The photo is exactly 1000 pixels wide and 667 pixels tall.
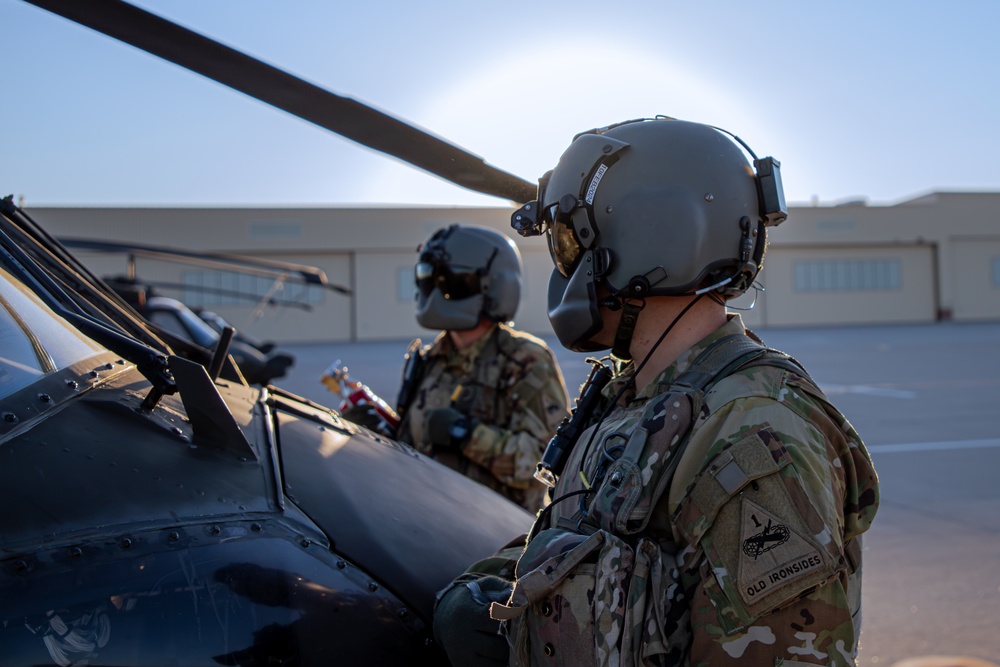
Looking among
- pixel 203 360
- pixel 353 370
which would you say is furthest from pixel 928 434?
pixel 353 370

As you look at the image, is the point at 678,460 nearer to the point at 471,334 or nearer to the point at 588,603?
the point at 588,603

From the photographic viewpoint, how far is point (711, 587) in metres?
1.46

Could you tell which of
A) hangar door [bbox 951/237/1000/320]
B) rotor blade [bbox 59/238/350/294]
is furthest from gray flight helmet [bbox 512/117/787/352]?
hangar door [bbox 951/237/1000/320]

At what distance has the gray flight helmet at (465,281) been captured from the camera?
3998mm

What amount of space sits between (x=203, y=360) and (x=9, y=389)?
1.22 m

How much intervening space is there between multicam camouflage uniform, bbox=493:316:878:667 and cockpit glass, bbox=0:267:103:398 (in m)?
1.08

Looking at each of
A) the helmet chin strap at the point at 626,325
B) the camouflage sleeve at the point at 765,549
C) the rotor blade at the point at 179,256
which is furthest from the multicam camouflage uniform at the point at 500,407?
the rotor blade at the point at 179,256

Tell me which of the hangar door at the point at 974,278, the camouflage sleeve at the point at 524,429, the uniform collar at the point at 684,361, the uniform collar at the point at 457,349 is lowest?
the hangar door at the point at 974,278

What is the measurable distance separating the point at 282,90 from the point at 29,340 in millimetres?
792

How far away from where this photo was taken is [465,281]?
4.01 meters

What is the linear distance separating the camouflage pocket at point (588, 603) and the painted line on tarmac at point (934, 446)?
895 centimetres

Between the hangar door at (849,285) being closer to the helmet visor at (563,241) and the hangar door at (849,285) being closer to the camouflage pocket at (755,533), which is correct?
the helmet visor at (563,241)

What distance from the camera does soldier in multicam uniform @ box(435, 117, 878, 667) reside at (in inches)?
56.9

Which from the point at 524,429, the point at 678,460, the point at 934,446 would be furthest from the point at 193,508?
the point at 934,446
